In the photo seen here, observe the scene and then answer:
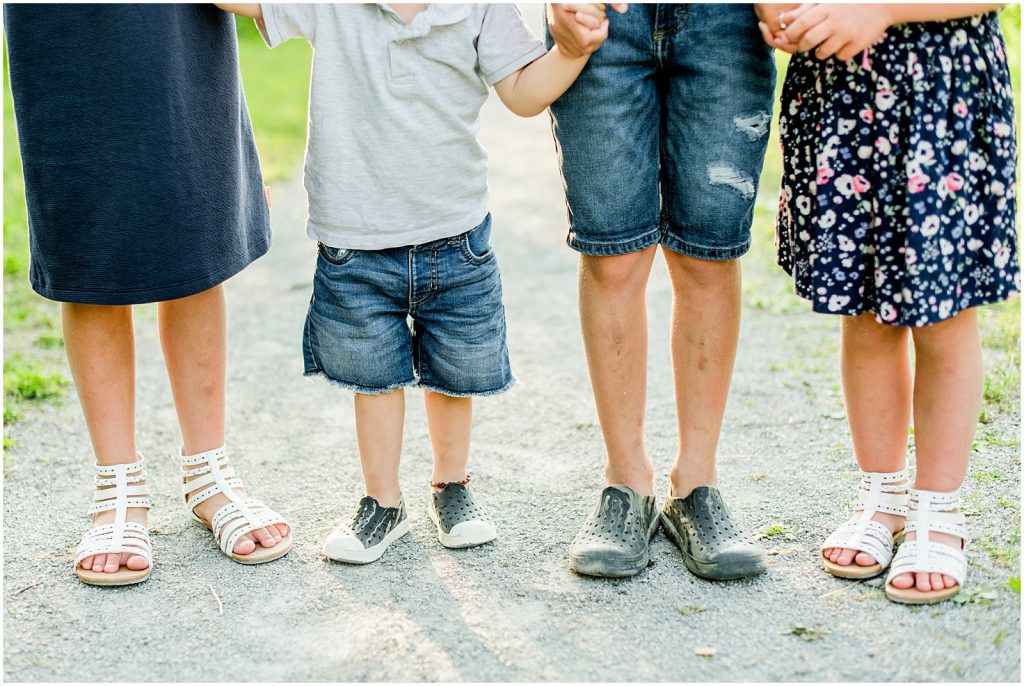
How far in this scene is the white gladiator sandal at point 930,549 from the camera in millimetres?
2174

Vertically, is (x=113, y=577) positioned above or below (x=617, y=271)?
below

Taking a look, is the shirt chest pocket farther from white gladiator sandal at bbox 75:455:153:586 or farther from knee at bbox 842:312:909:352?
white gladiator sandal at bbox 75:455:153:586

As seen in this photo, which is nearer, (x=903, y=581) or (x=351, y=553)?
(x=903, y=581)

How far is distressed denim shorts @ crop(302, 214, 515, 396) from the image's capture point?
2344 mm

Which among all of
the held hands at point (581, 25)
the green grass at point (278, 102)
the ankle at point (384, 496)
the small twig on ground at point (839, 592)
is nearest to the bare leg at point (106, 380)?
the ankle at point (384, 496)

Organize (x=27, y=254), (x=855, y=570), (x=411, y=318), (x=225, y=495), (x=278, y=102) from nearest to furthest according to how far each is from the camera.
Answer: (x=855, y=570), (x=411, y=318), (x=225, y=495), (x=27, y=254), (x=278, y=102)

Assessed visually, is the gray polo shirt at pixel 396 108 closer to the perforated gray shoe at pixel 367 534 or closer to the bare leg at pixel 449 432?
the bare leg at pixel 449 432

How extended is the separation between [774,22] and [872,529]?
1.13 meters

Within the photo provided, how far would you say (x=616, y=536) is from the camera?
7.77 ft

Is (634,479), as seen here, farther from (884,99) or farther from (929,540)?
(884,99)

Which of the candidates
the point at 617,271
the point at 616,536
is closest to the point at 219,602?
the point at 616,536

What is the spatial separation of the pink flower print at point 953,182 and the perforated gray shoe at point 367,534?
1.43 m

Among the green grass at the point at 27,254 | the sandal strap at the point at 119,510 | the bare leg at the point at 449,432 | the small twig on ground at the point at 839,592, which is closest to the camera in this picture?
the small twig on ground at the point at 839,592

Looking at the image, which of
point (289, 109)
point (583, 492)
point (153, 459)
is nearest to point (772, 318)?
point (583, 492)
